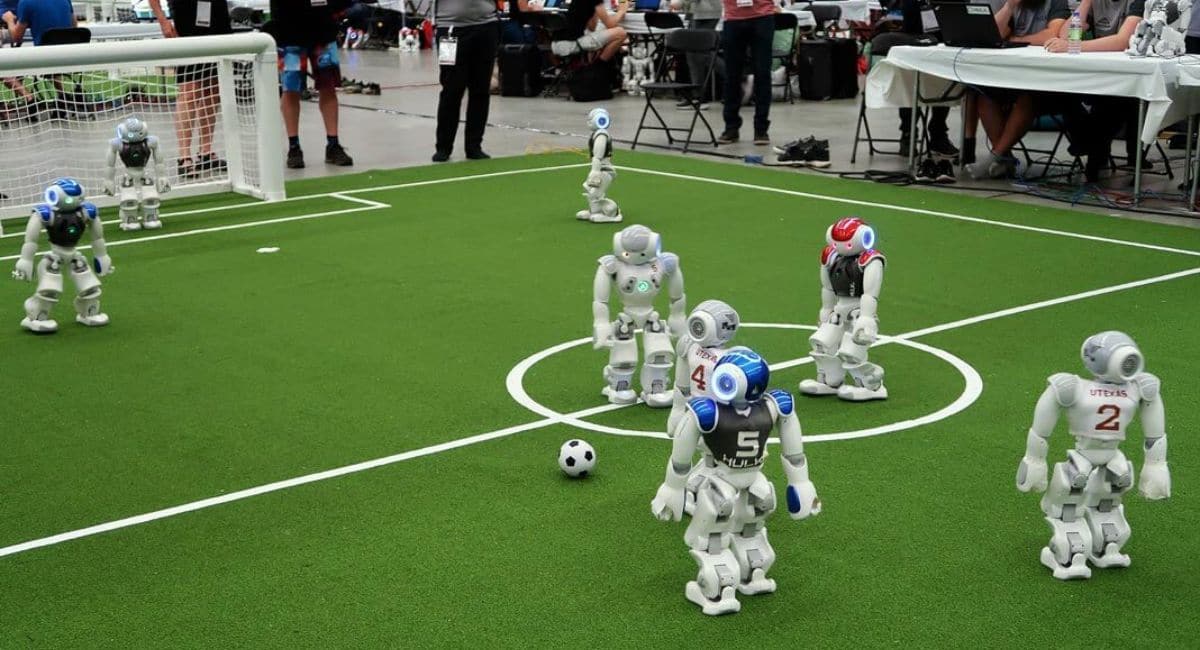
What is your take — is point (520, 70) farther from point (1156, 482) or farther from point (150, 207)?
point (1156, 482)

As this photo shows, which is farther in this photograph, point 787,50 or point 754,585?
point 787,50

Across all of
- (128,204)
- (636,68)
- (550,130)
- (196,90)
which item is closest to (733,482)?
(128,204)

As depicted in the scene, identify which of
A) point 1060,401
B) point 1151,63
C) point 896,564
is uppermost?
point 1151,63

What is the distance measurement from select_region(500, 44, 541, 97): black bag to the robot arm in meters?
18.2

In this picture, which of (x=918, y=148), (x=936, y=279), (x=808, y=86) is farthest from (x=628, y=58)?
(x=936, y=279)

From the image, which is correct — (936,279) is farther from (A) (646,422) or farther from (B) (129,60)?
(B) (129,60)

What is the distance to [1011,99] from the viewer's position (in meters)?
13.7

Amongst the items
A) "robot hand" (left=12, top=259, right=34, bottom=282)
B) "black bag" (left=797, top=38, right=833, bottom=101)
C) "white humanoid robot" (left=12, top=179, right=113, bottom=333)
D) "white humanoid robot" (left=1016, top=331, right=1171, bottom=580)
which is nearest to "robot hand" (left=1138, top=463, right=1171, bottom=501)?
"white humanoid robot" (left=1016, top=331, right=1171, bottom=580)

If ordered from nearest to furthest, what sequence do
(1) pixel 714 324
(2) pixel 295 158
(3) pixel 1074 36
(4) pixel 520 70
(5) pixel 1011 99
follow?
1. (1) pixel 714 324
2. (3) pixel 1074 36
3. (5) pixel 1011 99
4. (2) pixel 295 158
5. (4) pixel 520 70

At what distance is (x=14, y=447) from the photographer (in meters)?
6.20

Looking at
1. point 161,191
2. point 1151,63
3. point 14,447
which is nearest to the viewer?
point 14,447

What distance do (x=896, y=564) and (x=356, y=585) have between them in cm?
194

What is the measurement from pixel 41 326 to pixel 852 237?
497cm

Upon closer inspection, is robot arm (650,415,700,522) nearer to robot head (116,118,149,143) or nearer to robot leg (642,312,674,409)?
robot leg (642,312,674,409)
